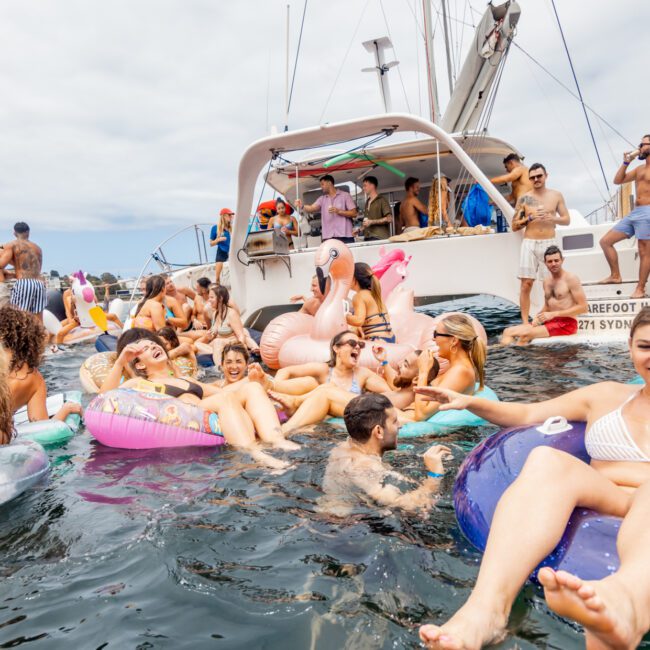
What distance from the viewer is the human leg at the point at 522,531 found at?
1.72m

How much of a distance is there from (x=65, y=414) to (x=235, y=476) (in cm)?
216

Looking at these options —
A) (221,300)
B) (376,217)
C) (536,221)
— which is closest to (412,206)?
(376,217)

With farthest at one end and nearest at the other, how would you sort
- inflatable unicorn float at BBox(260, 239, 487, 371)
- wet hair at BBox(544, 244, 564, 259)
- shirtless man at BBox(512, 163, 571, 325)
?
shirtless man at BBox(512, 163, 571, 325) → wet hair at BBox(544, 244, 564, 259) → inflatable unicorn float at BBox(260, 239, 487, 371)

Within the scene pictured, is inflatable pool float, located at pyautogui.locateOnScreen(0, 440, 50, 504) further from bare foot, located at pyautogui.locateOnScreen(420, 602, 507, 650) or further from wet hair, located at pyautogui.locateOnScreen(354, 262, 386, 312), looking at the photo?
wet hair, located at pyautogui.locateOnScreen(354, 262, 386, 312)

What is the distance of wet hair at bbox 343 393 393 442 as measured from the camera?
340cm

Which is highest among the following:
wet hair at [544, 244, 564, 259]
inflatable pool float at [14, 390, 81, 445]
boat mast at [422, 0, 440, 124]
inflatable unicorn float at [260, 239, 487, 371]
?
boat mast at [422, 0, 440, 124]

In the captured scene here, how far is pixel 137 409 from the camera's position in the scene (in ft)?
14.3

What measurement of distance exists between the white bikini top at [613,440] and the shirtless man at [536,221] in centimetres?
599

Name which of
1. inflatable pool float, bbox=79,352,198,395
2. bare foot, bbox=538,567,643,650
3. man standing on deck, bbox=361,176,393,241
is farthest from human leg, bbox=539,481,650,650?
man standing on deck, bbox=361,176,393,241

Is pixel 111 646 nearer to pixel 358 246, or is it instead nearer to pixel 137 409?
pixel 137 409

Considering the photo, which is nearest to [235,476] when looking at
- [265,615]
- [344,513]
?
[344,513]

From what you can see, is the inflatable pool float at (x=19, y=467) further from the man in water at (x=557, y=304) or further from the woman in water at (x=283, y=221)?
the woman in water at (x=283, y=221)

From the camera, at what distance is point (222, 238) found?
37.4 ft

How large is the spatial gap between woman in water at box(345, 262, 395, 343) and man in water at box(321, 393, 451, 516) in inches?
132
